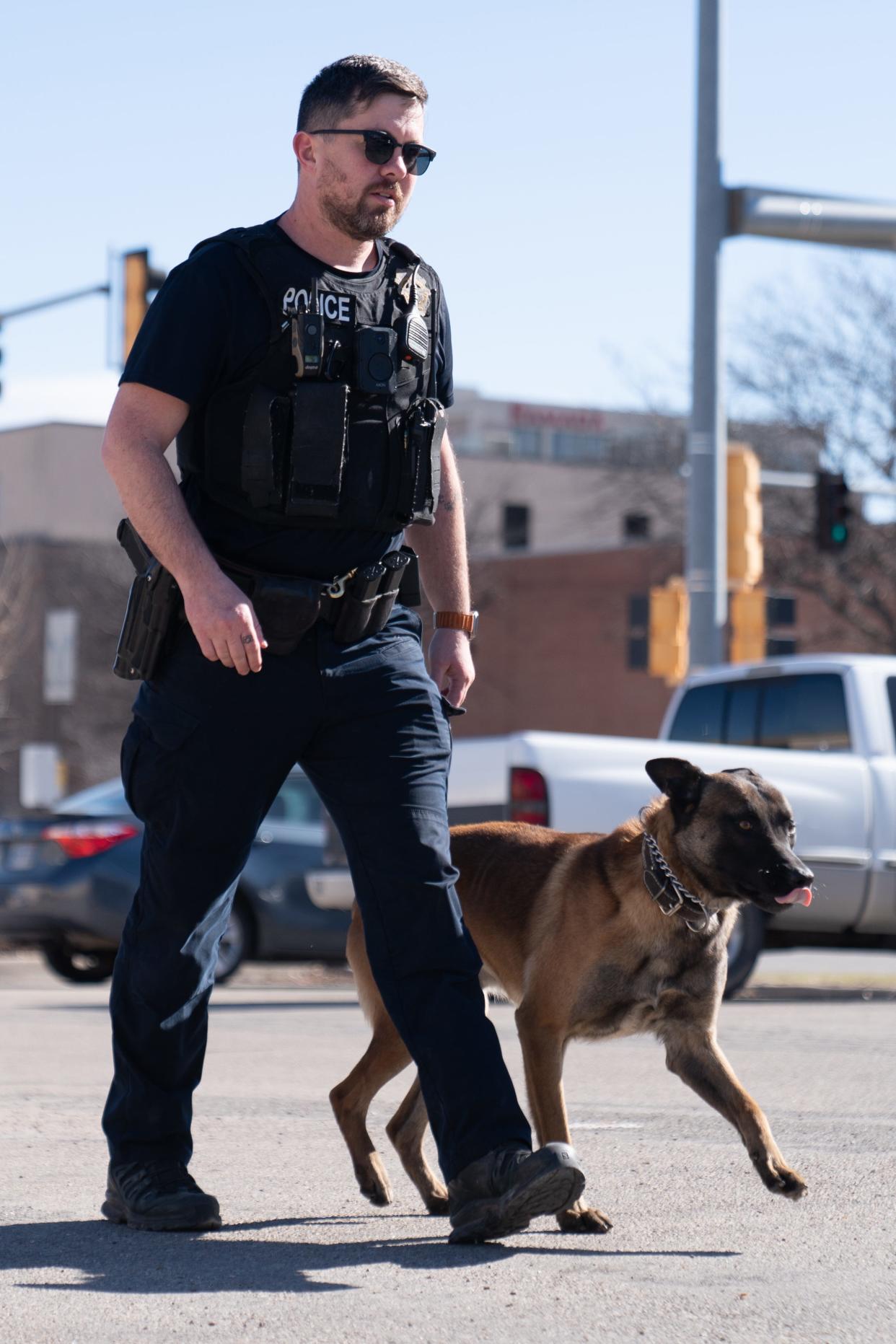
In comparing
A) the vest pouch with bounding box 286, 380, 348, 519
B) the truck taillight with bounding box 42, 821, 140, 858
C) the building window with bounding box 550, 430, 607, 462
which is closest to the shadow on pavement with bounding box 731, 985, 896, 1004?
the truck taillight with bounding box 42, 821, 140, 858

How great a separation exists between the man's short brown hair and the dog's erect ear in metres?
2.03

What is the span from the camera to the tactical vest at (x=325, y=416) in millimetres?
4234

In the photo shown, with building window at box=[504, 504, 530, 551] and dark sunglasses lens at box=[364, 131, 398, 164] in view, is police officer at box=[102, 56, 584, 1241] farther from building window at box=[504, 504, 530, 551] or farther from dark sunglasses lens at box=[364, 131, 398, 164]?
building window at box=[504, 504, 530, 551]

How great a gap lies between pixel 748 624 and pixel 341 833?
42.1 ft

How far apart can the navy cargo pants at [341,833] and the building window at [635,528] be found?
227 ft

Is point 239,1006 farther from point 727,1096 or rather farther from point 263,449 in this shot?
point 263,449

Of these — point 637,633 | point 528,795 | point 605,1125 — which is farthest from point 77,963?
point 637,633

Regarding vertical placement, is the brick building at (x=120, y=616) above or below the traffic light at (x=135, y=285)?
below

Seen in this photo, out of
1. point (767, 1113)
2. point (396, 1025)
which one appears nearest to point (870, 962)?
point (767, 1113)

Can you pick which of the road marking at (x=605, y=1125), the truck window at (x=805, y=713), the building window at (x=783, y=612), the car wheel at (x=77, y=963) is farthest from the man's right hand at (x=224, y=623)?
the building window at (x=783, y=612)

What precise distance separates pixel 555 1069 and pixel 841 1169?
970 millimetres

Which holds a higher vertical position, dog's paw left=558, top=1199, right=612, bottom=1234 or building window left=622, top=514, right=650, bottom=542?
building window left=622, top=514, right=650, bottom=542

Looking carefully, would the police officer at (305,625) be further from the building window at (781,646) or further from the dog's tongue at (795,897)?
the building window at (781,646)

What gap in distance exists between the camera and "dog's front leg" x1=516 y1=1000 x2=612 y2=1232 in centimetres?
489
